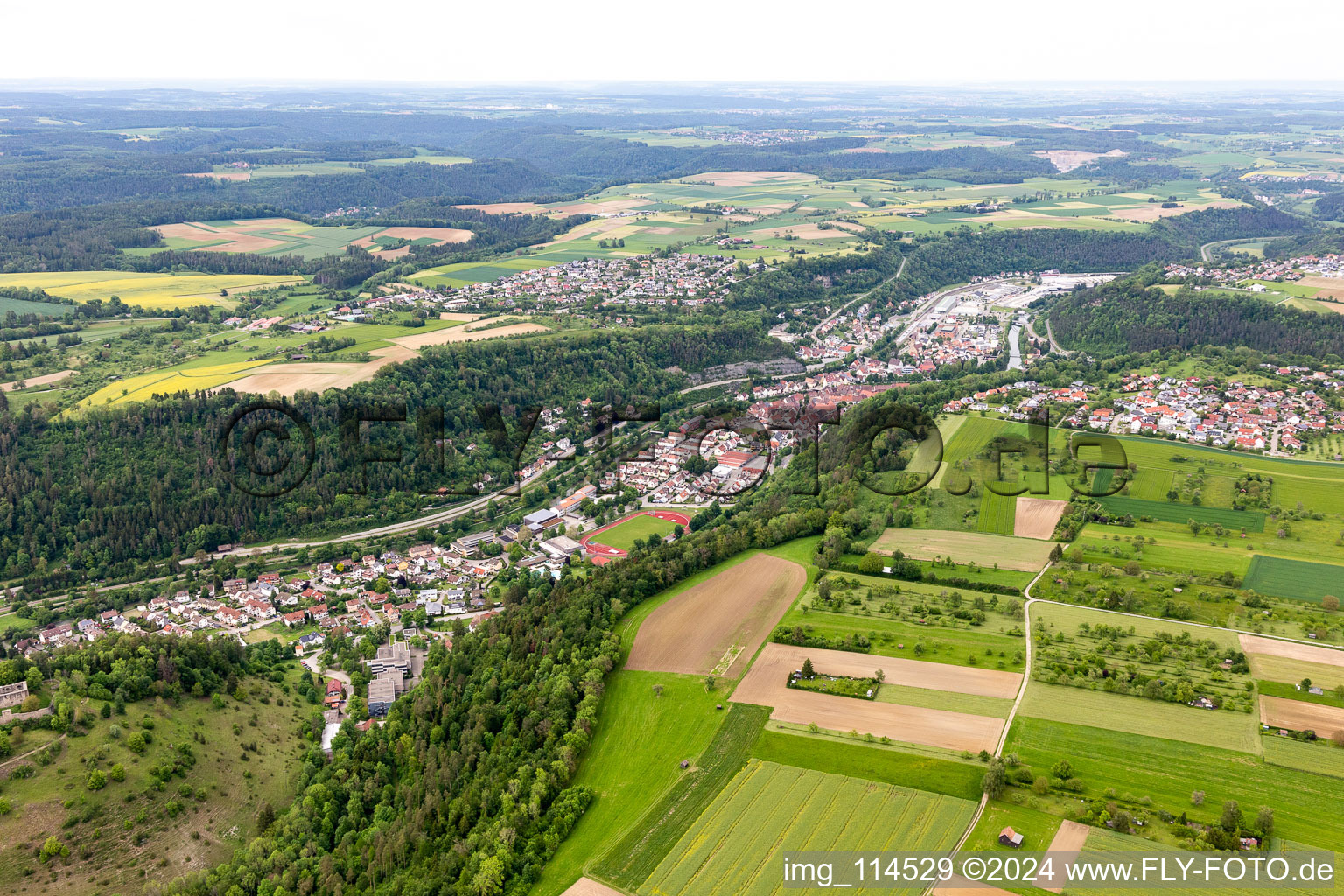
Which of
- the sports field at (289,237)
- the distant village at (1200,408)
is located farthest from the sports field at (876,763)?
the sports field at (289,237)

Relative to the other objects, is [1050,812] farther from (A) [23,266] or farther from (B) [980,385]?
(A) [23,266]

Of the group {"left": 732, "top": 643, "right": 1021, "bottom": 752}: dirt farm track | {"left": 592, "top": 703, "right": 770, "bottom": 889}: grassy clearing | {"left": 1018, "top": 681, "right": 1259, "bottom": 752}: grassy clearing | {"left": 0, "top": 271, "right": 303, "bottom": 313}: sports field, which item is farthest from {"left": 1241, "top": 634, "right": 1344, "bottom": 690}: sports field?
{"left": 0, "top": 271, "right": 303, "bottom": 313}: sports field

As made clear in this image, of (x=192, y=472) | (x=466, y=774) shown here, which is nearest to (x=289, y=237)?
(x=192, y=472)

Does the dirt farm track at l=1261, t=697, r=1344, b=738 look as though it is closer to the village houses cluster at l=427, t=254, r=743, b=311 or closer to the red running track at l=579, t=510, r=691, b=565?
the red running track at l=579, t=510, r=691, b=565

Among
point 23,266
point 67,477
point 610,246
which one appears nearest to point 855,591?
point 67,477

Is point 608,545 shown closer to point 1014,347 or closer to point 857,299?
point 1014,347

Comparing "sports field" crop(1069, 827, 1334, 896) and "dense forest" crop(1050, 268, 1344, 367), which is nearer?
"sports field" crop(1069, 827, 1334, 896)

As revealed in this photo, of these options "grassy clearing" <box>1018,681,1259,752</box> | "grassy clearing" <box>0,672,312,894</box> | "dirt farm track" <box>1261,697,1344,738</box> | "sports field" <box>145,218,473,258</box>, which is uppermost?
"sports field" <box>145,218,473,258</box>
